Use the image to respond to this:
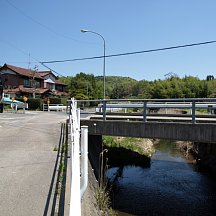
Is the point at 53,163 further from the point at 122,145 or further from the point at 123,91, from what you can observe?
the point at 123,91

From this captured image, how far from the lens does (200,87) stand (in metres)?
82.6

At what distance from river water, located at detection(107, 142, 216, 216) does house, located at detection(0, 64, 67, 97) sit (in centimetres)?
3843

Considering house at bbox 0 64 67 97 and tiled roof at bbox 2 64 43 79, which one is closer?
house at bbox 0 64 67 97

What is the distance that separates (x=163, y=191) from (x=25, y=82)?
1841 inches

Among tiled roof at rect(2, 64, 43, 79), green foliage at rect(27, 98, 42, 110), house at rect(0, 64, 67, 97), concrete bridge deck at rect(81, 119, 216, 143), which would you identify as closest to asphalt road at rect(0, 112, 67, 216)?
concrete bridge deck at rect(81, 119, 216, 143)

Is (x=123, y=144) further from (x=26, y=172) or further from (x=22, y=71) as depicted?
(x=22, y=71)

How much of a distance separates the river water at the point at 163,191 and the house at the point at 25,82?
126 ft

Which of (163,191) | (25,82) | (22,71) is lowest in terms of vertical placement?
(163,191)

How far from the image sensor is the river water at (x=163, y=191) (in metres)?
10.6

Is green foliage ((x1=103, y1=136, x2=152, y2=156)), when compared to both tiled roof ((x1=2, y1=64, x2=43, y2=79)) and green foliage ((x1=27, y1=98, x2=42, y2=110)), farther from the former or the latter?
tiled roof ((x1=2, y1=64, x2=43, y2=79))

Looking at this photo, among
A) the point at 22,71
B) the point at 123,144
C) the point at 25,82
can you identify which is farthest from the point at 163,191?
the point at 22,71

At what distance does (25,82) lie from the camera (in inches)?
2144

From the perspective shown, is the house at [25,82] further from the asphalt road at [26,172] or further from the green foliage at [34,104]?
the asphalt road at [26,172]

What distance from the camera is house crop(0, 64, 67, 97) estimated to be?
5200cm
